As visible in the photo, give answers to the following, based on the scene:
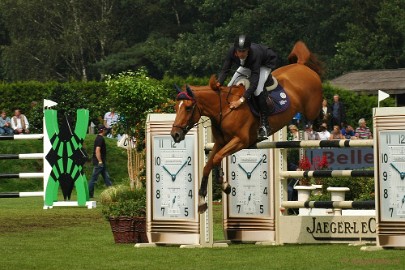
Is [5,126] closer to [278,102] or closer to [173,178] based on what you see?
[173,178]

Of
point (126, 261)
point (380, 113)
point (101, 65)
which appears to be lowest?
point (126, 261)

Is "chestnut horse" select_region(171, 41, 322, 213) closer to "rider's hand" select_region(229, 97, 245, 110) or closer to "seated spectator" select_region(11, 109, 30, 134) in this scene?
"rider's hand" select_region(229, 97, 245, 110)

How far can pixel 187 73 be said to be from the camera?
6306cm

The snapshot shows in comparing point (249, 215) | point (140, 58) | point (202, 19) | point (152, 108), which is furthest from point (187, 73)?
point (249, 215)

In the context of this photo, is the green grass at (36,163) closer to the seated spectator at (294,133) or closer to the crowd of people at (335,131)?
the crowd of people at (335,131)

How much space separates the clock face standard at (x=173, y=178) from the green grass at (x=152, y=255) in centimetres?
51

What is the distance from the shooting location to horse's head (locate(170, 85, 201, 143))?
44.4 feet

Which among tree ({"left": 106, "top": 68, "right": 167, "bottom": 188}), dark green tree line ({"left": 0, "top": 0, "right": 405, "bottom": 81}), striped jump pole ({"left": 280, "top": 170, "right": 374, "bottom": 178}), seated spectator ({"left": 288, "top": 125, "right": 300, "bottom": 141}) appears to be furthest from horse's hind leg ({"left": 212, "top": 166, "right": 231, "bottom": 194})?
dark green tree line ({"left": 0, "top": 0, "right": 405, "bottom": 81})

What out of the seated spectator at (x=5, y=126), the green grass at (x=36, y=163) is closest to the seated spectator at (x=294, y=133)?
the green grass at (x=36, y=163)

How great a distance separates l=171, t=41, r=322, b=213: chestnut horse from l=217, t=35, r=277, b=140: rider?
114mm

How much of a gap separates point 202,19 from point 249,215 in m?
55.6

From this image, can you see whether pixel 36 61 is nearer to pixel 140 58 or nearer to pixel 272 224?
pixel 140 58

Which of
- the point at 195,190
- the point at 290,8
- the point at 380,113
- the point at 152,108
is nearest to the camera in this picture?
the point at 380,113

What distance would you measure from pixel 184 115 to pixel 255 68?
1019 mm
